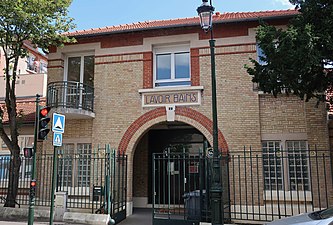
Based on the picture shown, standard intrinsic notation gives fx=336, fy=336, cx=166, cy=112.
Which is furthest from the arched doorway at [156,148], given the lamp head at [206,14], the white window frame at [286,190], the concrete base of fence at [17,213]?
the lamp head at [206,14]

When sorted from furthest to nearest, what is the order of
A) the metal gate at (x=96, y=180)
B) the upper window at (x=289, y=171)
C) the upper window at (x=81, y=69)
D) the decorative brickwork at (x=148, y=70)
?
the upper window at (x=81, y=69) < the decorative brickwork at (x=148, y=70) < the upper window at (x=289, y=171) < the metal gate at (x=96, y=180)

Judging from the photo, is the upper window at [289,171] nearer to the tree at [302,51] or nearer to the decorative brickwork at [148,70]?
the tree at [302,51]

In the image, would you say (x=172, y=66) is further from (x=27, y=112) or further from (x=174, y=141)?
(x=27, y=112)

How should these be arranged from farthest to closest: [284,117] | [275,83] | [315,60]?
[284,117]
[275,83]
[315,60]

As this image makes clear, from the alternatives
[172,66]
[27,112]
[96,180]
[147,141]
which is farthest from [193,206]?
[27,112]

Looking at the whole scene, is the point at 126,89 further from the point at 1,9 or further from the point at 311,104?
the point at 311,104

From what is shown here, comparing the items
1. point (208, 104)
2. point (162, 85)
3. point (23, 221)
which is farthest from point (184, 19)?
point (23, 221)

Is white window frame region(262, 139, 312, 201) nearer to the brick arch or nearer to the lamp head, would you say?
the brick arch

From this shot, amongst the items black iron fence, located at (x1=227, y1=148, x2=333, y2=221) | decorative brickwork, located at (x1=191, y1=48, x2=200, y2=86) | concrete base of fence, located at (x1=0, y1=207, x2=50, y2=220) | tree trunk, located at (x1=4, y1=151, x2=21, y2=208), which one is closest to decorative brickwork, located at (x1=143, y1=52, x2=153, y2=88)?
decorative brickwork, located at (x1=191, y1=48, x2=200, y2=86)

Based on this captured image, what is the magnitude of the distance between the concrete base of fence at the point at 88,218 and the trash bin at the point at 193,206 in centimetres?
239

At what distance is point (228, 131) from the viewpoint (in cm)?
1215

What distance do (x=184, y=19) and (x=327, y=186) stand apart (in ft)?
29.5

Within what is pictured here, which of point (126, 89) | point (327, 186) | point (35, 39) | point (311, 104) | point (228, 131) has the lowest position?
point (327, 186)

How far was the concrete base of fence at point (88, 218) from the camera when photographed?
1043 centimetres
